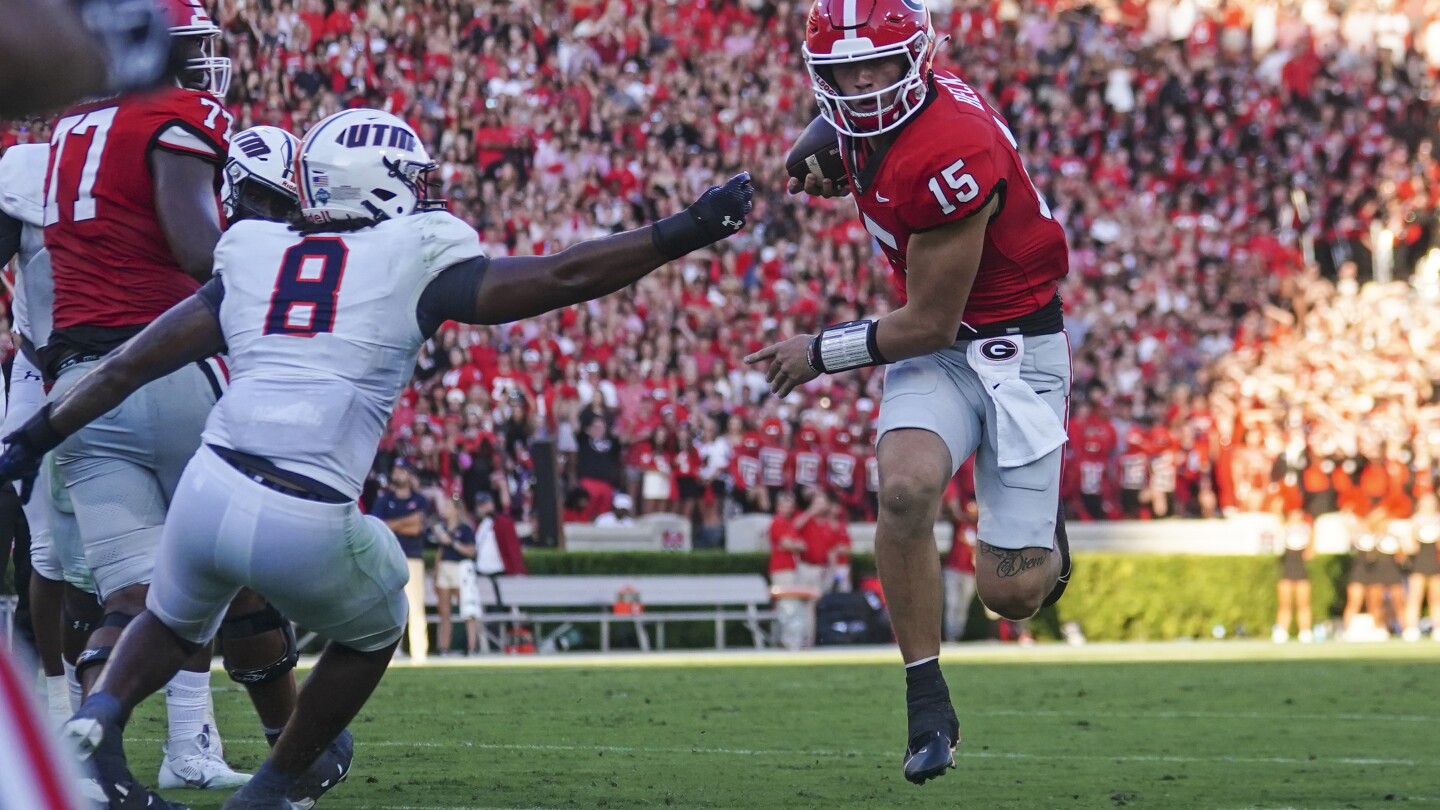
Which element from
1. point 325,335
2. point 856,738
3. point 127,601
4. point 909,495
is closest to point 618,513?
point 856,738

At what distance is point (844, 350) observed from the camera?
5.79 metres

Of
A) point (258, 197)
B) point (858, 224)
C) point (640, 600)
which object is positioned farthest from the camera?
point (858, 224)

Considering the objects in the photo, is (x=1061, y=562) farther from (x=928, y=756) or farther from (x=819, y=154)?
(x=819, y=154)

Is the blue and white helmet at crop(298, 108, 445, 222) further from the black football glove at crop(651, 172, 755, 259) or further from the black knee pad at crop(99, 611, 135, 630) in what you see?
the black knee pad at crop(99, 611, 135, 630)

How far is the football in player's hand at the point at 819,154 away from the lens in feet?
20.1

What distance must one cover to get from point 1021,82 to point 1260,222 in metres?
4.08

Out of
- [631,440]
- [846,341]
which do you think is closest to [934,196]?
[846,341]

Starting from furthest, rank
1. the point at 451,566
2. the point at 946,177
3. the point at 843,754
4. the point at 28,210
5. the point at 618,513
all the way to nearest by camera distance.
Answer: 1. the point at 618,513
2. the point at 451,566
3. the point at 843,754
4. the point at 28,210
5. the point at 946,177

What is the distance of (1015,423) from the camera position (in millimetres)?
5934

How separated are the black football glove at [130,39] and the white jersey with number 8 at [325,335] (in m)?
2.25

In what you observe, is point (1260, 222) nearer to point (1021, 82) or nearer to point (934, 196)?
point (1021, 82)

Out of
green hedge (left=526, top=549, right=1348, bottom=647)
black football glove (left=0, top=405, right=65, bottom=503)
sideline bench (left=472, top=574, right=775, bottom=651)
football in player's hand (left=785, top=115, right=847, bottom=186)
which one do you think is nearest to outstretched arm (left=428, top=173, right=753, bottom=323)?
black football glove (left=0, top=405, right=65, bottom=503)

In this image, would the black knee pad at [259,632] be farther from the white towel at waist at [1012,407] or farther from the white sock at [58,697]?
the white towel at waist at [1012,407]

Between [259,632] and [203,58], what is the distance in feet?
6.17
